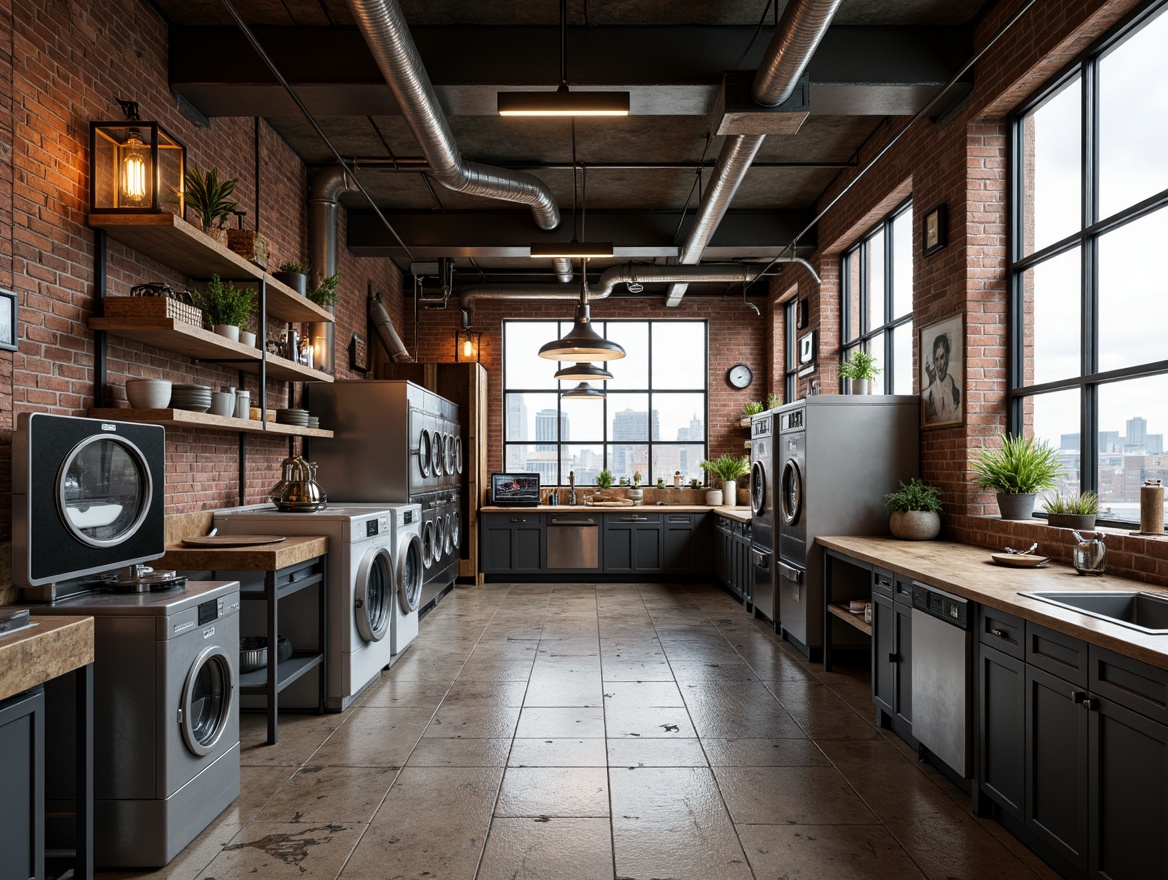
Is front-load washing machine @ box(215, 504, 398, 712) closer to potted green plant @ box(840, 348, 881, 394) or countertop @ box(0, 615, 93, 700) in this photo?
countertop @ box(0, 615, 93, 700)

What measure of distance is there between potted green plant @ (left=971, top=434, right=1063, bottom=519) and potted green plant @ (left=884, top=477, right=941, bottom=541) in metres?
0.55

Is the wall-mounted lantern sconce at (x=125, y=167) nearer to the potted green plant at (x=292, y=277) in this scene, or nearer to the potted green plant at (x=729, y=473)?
the potted green plant at (x=292, y=277)

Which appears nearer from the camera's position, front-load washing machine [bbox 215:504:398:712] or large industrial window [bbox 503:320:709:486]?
front-load washing machine [bbox 215:504:398:712]

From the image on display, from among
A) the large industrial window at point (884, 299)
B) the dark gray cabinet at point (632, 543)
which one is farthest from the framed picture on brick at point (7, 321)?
the dark gray cabinet at point (632, 543)

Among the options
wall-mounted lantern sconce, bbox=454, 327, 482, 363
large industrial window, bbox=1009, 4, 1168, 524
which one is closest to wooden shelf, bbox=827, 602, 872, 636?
large industrial window, bbox=1009, 4, 1168, 524

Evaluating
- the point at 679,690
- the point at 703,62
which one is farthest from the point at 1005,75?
the point at 679,690

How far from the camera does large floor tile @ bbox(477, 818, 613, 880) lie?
7.93 feet

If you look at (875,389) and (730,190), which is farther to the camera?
(875,389)

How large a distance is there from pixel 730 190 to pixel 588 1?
1.88m

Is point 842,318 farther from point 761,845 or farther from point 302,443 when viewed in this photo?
point 761,845

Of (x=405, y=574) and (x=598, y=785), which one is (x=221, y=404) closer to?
(x=405, y=574)

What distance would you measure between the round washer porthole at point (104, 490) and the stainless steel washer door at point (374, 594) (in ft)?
4.91

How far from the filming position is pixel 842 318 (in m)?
7.21

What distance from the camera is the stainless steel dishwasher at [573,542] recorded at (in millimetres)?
8438
